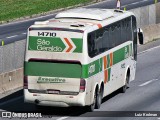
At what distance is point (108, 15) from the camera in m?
32.8

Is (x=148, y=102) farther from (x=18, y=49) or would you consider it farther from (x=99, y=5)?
(x=99, y=5)

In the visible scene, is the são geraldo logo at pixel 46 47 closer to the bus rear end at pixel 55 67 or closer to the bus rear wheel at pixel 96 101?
the bus rear end at pixel 55 67

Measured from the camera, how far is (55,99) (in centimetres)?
2933

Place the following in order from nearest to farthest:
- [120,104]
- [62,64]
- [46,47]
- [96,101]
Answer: [62,64] < [46,47] < [96,101] < [120,104]

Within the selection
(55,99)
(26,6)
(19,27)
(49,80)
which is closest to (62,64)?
(49,80)

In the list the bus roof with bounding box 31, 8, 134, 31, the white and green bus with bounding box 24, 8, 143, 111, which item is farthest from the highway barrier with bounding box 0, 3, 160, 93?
the white and green bus with bounding box 24, 8, 143, 111

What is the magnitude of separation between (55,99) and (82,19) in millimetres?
3691

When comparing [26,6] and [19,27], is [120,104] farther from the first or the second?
[26,6]

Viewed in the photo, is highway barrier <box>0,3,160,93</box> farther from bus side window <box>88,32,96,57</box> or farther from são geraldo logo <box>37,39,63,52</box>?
bus side window <box>88,32,96,57</box>

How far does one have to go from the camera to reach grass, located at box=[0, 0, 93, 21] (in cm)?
6652

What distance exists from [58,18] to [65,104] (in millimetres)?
3970

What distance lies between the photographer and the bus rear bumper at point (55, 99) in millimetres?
29250

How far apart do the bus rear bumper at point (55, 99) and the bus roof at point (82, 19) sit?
7.59 ft

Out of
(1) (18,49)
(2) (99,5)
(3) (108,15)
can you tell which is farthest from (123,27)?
(2) (99,5)
